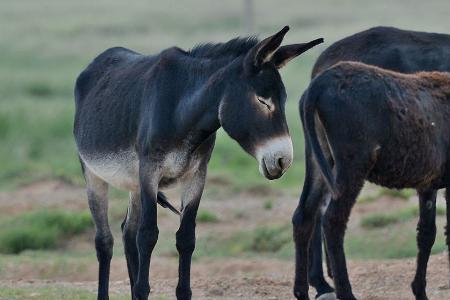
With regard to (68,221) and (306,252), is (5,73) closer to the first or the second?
(68,221)

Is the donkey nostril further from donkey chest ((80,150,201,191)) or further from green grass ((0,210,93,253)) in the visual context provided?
green grass ((0,210,93,253))

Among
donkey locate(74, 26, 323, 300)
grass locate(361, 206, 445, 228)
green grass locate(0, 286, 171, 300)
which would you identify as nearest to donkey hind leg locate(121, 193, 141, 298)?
donkey locate(74, 26, 323, 300)

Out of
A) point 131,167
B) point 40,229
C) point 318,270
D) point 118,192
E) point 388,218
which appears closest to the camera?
point 131,167

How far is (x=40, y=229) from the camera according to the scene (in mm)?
15078

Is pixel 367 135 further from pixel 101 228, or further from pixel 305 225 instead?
pixel 101 228

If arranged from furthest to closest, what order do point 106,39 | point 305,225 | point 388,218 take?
point 106,39 → point 388,218 → point 305,225

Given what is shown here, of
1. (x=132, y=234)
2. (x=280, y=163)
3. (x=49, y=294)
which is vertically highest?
(x=280, y=163)

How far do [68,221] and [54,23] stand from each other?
100 ft

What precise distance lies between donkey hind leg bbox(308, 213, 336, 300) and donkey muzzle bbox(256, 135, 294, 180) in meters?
2.10

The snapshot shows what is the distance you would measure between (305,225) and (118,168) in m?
1.64

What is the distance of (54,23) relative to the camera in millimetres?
44938

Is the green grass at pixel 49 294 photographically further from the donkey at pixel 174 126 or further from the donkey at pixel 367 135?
the donkey at pixel 367 135

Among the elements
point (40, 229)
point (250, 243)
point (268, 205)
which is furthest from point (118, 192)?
point (250, 243)

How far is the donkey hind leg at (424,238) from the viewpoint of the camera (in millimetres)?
9406
